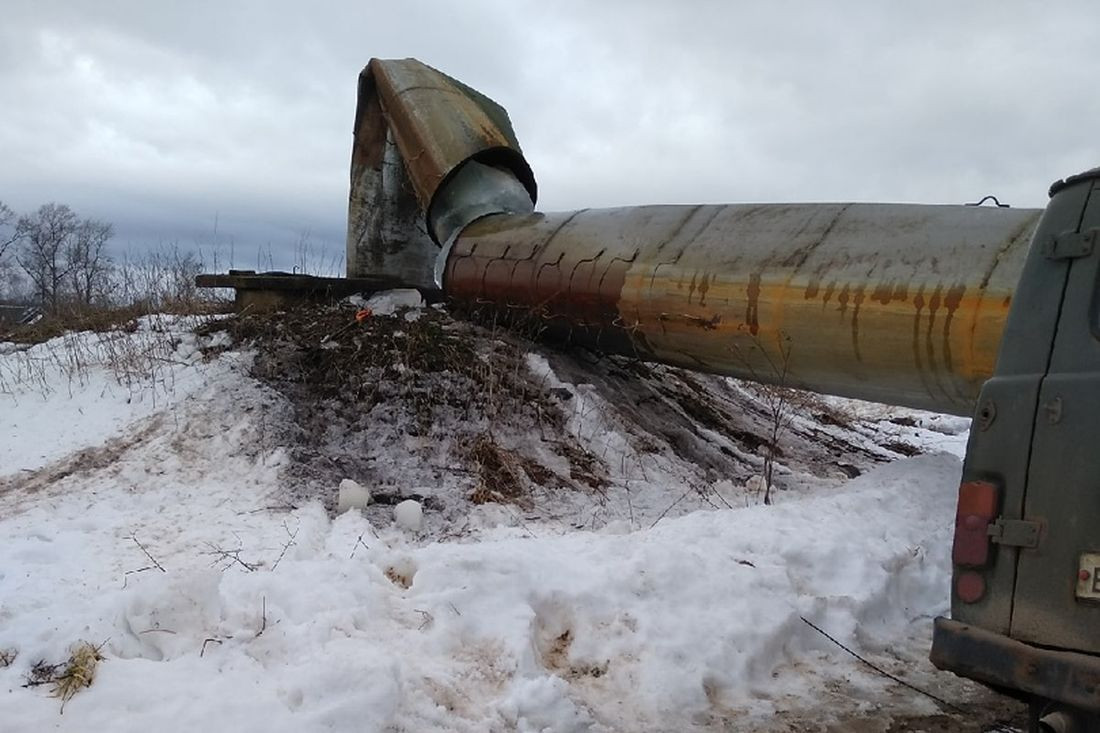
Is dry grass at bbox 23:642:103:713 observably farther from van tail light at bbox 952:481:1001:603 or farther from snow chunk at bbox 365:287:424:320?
snow chunk at bbox 365:287:424:320

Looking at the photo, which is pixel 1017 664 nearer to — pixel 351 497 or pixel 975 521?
pixel 975 521

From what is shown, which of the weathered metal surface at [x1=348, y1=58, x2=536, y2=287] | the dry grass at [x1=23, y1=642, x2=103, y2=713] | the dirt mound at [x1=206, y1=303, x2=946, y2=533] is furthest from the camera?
the weathered metal surface at [x1=348, y1=58, x2=536, y2=287]

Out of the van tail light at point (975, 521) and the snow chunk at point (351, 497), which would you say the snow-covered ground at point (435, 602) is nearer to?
the snow chunk at point (351, 497)

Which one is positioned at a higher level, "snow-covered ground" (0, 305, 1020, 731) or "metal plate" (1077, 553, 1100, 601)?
"metal plate" (1077, 553, 1100, 601)

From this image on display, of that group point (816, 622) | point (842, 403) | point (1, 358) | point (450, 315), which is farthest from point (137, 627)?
point (842, 403)

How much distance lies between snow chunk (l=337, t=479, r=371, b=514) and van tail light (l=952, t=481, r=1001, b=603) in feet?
10.7

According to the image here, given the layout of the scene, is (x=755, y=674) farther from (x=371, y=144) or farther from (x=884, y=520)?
(x=371, y=144)

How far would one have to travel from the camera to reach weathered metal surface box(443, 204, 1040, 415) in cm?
496

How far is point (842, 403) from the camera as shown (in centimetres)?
1265

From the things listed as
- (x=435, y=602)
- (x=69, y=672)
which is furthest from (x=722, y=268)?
(x=69, y=672)

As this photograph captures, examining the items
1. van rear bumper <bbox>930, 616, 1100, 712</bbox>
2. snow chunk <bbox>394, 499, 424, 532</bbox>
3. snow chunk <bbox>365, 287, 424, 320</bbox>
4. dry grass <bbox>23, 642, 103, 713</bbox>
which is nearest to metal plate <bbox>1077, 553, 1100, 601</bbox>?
van rear bumper <bbox>930, 616, 1100, 712</bbox>

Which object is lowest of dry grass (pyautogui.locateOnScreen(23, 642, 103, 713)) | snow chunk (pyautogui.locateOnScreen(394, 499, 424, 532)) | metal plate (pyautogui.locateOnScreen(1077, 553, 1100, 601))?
dry grass (pyautogui.locateOnScreen(23, 642, 103, 713))

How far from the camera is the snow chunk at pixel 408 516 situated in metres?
4.74

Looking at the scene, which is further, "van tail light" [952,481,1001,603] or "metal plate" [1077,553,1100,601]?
"van tail light" [952,481,1001,603]
